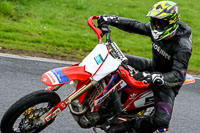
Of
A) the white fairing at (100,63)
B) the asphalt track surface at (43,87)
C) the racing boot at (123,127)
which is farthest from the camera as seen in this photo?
the asphalt track surface at (43,87)

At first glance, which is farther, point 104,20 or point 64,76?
point 104,20

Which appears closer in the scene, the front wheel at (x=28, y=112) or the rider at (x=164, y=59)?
the front wheel at (x=28, y=112)

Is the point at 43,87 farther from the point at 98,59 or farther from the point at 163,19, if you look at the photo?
the point at 163,19

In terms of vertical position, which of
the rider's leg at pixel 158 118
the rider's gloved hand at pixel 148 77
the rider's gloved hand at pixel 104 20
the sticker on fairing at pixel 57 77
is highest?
the rider's gloved hand at pixel 104 20

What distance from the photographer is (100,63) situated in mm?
3885

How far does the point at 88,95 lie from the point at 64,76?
1.66 ft

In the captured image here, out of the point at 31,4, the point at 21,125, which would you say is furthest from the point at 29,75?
the point at 31,4

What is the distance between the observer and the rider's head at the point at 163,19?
401 centimetres

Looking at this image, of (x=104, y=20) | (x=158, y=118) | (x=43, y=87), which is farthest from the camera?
(x=43, y=87)

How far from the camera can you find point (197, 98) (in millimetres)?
6898

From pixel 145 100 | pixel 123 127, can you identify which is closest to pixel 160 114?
pixel 145 100

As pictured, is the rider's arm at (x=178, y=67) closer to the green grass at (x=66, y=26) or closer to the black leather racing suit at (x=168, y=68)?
the black leather racing suit at (x=168, y=68)

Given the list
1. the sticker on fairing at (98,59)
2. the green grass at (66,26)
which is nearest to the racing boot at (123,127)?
the sticker on fairing at (98,59)

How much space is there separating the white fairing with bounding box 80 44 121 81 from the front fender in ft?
0.23
